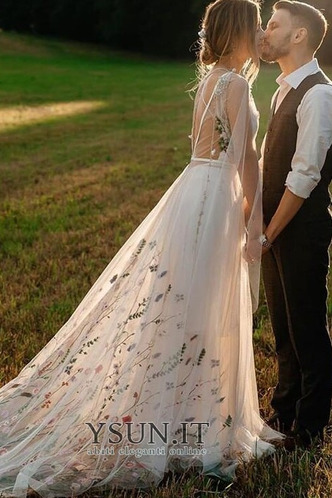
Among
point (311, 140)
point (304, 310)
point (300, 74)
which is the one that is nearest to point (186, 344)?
point (304, 310)

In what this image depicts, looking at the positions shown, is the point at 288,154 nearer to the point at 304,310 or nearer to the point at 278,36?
the point at 278,36

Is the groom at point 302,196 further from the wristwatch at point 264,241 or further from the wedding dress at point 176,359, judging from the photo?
the wedding dress at point 176,359

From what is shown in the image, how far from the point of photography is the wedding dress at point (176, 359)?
378 cm

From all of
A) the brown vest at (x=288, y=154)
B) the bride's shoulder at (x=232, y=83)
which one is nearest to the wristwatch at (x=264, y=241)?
the brown vest at (x=288, y=154)

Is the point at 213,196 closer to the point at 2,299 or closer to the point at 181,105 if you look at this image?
the point at 2,299

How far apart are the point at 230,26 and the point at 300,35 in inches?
14.5

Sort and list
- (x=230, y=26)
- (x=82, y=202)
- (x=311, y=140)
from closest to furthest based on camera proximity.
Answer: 1. (x=311, y=140)
2. (x=230, y=26)
3. (x=82, y=202)

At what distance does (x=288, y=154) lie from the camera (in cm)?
385

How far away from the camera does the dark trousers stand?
12.8 feet

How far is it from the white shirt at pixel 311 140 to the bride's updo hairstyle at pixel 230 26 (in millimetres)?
407

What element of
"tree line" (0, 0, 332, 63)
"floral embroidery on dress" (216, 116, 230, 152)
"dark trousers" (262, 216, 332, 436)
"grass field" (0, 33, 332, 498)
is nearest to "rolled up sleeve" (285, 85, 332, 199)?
"dark trousers" (262, 216, 332, 436)

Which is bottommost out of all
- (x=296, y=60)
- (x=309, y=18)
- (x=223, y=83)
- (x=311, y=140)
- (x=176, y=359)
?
(x=176, y=359)

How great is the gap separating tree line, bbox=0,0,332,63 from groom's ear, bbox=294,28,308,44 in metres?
49.7

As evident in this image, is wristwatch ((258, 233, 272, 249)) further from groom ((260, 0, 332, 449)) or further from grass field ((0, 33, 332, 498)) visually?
grass field ((0, 33, 332, 498))
